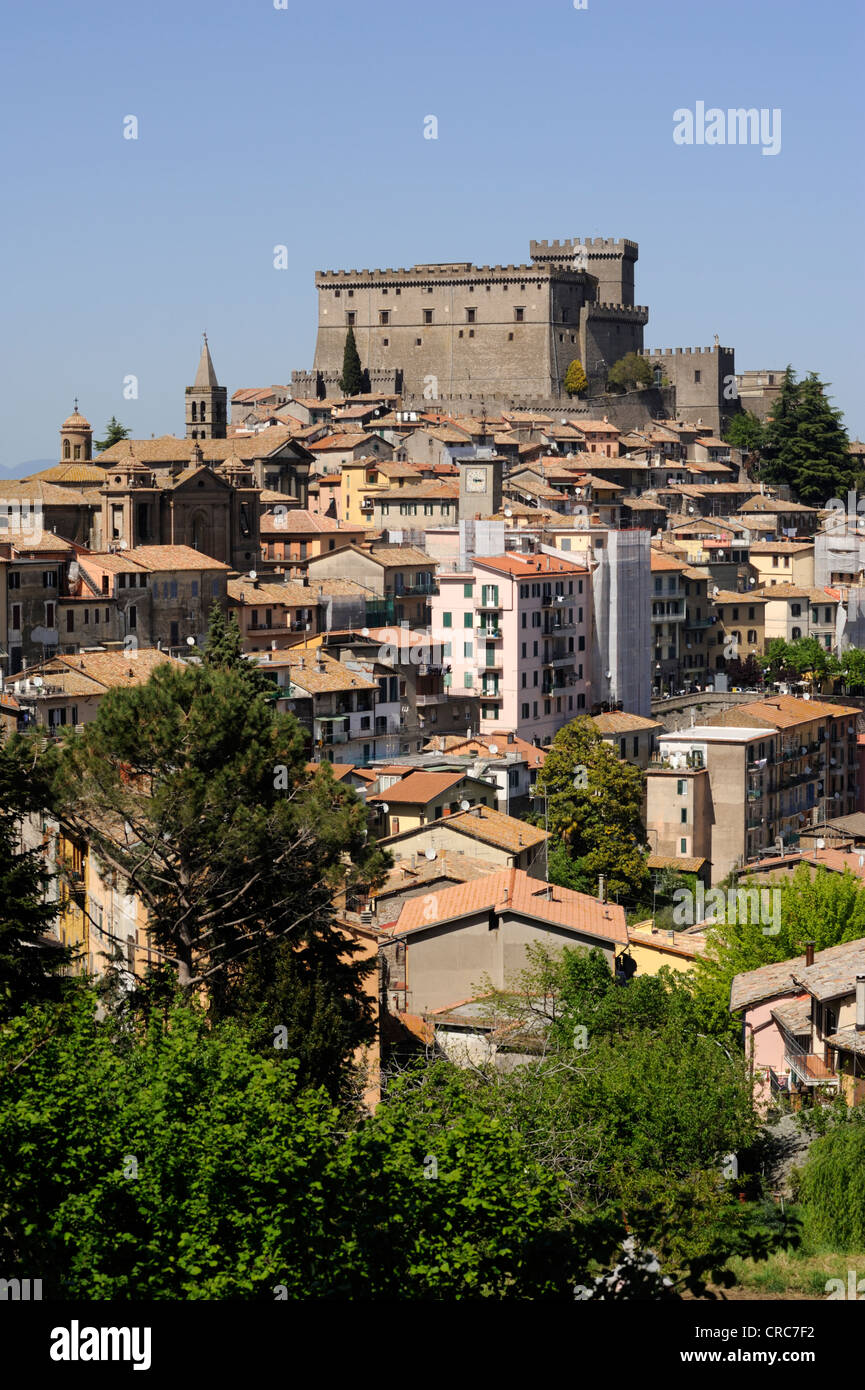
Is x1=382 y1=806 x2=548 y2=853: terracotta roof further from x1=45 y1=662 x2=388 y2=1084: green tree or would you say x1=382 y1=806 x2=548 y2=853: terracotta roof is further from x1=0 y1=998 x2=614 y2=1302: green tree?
x1=0 y1=998 x2=614 y2=1302: green tree

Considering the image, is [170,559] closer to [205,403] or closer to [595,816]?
[595,816]

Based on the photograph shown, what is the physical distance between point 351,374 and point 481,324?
7902 mm

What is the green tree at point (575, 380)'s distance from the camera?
10094 cm

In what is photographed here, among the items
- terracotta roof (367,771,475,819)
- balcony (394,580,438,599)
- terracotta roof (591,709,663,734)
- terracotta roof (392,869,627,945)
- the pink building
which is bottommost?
terracotta roof (392,869,627,945)

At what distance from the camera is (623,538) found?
60.9 metres

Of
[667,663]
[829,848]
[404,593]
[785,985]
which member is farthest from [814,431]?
[785,985]

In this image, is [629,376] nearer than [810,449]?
No

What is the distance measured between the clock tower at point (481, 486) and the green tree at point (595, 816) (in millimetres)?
15910

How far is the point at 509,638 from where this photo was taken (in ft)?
182

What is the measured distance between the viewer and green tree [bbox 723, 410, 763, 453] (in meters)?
97.8

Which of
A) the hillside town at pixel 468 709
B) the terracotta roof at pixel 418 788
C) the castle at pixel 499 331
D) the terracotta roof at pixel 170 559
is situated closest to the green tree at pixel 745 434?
the hillside town at pixel 468 709

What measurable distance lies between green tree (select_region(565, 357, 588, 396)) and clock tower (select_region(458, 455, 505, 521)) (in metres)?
36.8

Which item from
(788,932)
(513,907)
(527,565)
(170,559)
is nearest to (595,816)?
(527,565)

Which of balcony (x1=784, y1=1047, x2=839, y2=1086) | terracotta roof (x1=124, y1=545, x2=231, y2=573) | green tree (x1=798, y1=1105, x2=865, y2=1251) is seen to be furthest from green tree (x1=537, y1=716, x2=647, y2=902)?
green tree (x1=798, y1=1105, x2=865, y2=1251)
